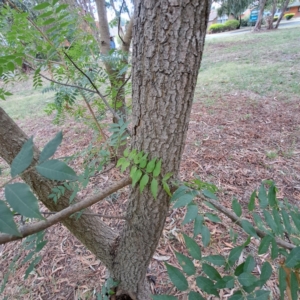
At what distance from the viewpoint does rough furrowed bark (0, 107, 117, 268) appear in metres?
0.84

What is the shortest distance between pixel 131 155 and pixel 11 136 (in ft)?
1.78

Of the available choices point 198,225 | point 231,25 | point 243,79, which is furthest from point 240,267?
point 231,25

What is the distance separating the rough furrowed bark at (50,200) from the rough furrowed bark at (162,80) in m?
0.32

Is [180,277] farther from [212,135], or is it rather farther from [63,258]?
[212,135]

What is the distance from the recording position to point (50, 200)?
0.93 metres

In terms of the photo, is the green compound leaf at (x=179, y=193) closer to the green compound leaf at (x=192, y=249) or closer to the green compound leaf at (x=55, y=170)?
the green compound leaf at (x=192, y=249)

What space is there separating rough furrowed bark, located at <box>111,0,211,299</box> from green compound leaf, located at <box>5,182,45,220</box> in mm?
442

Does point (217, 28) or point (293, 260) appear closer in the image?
point (293, 260)

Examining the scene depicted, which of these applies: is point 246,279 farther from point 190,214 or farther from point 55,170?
point 55,170

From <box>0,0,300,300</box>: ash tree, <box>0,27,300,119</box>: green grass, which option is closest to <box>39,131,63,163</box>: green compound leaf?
<box>0,0,300,300</box>: ash tree

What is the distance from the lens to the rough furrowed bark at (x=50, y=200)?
0.84m

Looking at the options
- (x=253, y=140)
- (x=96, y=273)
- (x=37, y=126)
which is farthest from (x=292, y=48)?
(x=96, y=273)

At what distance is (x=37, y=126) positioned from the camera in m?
3.82

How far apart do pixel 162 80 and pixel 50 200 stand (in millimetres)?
751
